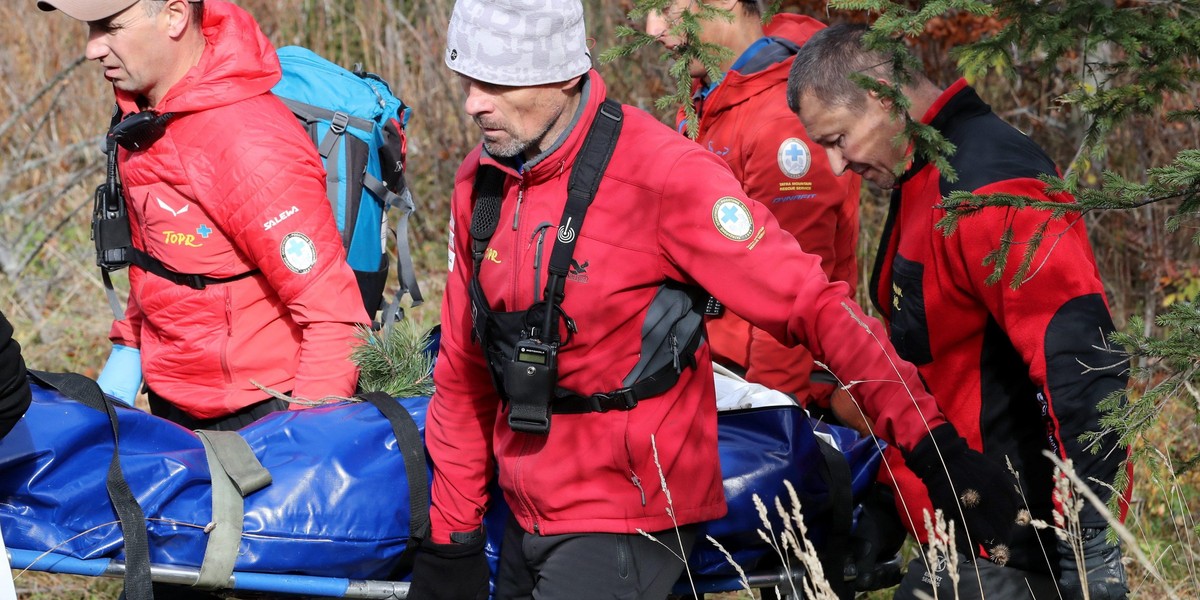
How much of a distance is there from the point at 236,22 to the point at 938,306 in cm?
217

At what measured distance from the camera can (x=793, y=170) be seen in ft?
12.3

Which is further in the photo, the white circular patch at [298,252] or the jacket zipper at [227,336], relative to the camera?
the jacket zipper at [227,336]

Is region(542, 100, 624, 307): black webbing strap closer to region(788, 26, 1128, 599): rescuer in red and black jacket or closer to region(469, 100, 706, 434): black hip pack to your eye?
region(469, 100, 706, 434): black hip pack

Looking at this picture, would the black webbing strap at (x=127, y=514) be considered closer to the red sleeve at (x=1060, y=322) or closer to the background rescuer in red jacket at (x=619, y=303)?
the background rescuer in red jacket at (x=619, y=303)

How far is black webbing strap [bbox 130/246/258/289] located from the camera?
3.27 m

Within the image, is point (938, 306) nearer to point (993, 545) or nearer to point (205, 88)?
point (993, 545)

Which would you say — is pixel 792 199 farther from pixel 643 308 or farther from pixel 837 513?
pixel 643 308

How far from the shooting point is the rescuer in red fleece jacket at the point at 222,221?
3.16 metres

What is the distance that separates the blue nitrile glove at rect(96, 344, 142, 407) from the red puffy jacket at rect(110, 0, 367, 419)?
0.20 meters

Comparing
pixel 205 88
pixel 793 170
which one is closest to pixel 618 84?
pixel 793 170

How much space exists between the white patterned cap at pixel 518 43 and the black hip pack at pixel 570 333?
162 mm

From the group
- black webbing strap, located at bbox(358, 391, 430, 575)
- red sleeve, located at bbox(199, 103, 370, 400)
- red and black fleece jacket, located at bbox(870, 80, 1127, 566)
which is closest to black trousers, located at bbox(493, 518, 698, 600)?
black webbing strap, located at bbox(358, 391, 430, 575)

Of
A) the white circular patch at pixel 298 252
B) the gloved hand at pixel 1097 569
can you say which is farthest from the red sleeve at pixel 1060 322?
the white circular patch at pixel 298 252

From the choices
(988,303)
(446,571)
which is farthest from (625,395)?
(988,303)
